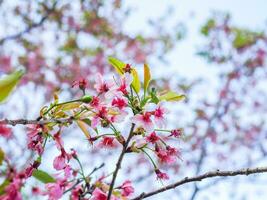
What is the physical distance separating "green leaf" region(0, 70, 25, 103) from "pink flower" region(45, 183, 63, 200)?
53 centimetres

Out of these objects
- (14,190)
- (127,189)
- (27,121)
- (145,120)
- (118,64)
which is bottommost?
(14,190)

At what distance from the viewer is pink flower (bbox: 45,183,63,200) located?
1.57 m

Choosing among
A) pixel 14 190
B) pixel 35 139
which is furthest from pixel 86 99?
pixel 14 190

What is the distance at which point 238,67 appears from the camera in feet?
32.0

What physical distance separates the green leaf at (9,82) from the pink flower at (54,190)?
53 cm

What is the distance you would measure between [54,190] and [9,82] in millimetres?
572

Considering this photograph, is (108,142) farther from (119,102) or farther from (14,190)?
(14,190)

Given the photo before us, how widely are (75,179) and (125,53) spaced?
8.80 m

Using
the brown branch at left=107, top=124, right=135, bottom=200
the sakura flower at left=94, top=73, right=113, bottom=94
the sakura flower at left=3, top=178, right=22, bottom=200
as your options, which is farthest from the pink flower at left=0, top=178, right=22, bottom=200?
the sakura flower at left=94, top=73, right=113, bottom=94

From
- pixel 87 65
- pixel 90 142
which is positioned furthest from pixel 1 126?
pixel 87 65

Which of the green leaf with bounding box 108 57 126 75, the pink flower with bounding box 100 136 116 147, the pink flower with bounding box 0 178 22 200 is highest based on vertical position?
the green leaf with bounding box 108 57 126 75

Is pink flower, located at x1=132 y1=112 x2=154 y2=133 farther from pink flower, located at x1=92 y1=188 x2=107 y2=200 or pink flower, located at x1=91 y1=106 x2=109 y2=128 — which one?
pink flower, located at x1=92 y1=188 x2=107 y2=200

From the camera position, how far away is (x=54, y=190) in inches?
62.4

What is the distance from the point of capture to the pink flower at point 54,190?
5.16 ft
